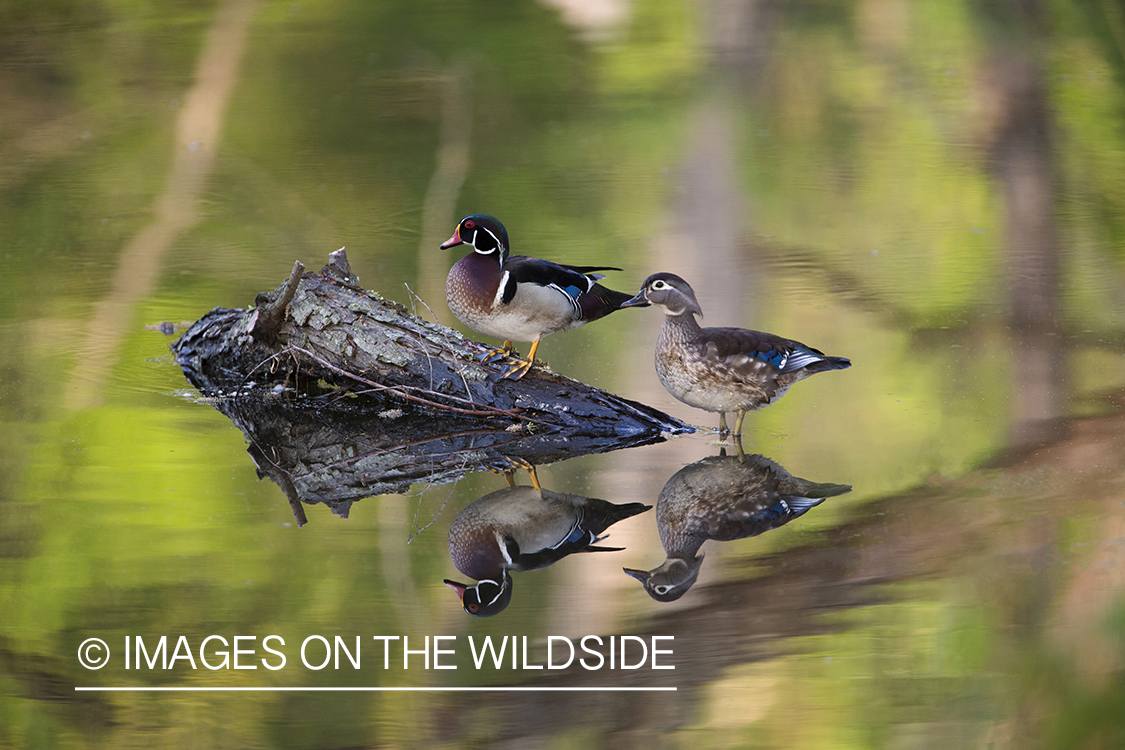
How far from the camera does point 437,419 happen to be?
4.11m

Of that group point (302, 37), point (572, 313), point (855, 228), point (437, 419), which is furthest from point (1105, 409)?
point (302, 37)

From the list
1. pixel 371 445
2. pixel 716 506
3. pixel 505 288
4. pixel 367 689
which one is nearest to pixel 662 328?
pixel 505 288

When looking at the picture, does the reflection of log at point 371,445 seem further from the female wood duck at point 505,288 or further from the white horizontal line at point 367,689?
the white horizontal line at point 367,689

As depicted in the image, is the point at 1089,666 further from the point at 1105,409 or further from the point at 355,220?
the point at 355,220

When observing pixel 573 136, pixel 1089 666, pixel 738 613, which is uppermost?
pixel 573 136

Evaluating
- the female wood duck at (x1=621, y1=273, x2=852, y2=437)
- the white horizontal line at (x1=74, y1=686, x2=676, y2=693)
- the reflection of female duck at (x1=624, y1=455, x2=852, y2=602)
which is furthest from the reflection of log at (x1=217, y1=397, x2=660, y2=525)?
the white horizontal line at (x1=74, y1=686, x2=676, y2=693)

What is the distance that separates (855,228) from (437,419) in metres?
3.79

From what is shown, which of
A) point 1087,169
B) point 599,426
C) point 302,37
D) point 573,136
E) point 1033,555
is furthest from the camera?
point 302,37

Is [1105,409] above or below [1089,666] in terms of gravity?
above

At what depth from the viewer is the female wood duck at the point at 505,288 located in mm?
3910

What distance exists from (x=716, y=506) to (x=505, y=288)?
1.15 metres

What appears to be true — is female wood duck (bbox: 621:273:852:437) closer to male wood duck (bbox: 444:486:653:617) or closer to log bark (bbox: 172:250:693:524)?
log bark (bbox: 172:250:693:524)

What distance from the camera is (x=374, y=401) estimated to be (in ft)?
14.2

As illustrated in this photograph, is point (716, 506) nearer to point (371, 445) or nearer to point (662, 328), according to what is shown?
point (662, 328)
